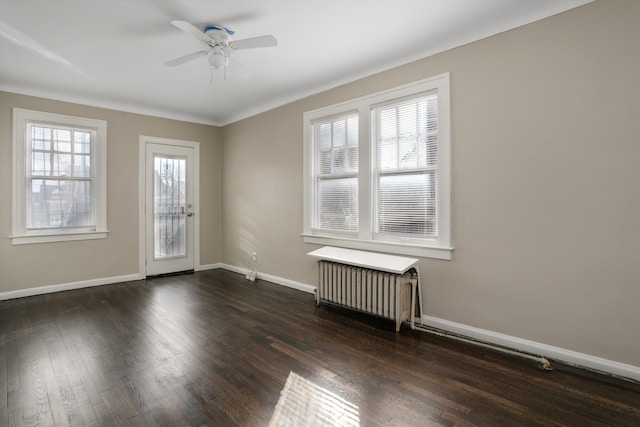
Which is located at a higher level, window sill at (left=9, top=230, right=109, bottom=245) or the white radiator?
window sill at (left=9, top=230, right=109, bottom=245)

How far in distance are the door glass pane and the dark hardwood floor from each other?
6.65 ft

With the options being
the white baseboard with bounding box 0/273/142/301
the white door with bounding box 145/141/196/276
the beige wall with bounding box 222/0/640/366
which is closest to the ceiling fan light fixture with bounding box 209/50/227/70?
the beige wall with bounding box 222/0/640/366

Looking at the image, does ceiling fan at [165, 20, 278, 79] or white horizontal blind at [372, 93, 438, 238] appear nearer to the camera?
ceiling fan at [165, 20, 278, 79]

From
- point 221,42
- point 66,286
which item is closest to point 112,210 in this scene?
point 66,286

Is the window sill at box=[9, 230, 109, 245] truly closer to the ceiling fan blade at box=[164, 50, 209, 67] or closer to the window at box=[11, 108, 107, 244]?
the window at box=[11, 108, 107, 244]

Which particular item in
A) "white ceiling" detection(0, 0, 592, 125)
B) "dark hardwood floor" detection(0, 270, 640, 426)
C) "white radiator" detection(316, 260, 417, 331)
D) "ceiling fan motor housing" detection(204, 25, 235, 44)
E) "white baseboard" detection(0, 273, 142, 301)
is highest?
"white ceiling" detection(0, 0, 592, 125)

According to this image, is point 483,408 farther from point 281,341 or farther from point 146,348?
point 146,348

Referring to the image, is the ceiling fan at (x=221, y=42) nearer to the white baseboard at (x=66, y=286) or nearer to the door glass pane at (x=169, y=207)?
the door glass pane at (x=169, y=207)

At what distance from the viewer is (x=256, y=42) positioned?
2.72 meters

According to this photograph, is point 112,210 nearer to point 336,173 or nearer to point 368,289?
point 336,173

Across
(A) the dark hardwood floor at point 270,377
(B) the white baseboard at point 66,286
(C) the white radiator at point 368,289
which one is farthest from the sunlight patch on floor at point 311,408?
(B) the white baseboard at point 66,286

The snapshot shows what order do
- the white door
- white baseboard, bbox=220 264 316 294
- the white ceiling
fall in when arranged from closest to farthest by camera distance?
1. the white ceiling
2. white baseboard, bbox=220 264 316 294
3. the white door

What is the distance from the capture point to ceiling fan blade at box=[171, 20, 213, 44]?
242cm

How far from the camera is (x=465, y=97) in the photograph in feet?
9.84
